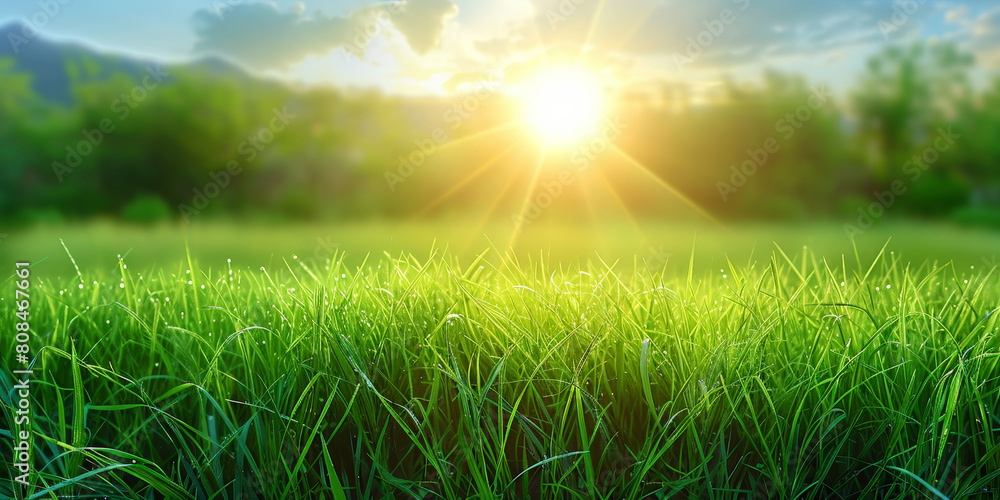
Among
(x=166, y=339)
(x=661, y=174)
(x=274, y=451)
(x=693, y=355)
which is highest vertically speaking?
(x=661, y=174)

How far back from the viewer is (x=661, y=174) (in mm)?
6879

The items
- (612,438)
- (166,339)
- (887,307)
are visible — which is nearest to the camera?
(612,438)

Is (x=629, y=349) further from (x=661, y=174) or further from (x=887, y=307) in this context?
(x=661, y=174)

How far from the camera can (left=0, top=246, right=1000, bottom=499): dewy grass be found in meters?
1.28

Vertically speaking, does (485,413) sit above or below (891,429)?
above

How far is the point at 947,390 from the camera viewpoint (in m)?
1.42

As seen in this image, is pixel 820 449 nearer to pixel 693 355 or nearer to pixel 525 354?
pixel 693 355

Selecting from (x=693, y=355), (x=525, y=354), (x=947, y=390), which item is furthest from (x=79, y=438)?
(x=947, y=390)

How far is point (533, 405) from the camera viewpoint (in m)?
1.40

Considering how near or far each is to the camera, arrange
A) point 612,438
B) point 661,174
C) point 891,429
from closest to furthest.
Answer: point 612,438 → point 891,429 → point 661,174

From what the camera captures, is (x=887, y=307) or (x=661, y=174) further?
(x=661, y=174)

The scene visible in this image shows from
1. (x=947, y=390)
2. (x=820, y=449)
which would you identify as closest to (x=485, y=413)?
(x=820, y=449)

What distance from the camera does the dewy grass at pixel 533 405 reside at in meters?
1.28

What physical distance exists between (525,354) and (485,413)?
0.55 ft
